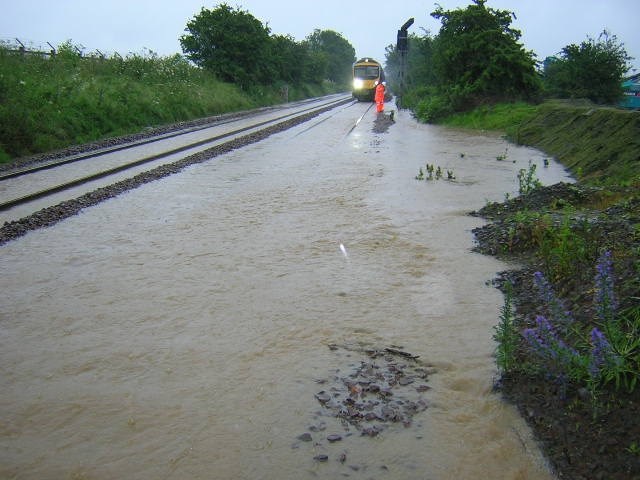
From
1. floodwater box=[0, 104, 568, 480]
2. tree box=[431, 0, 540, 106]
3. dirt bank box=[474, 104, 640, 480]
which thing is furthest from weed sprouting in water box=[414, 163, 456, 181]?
tree box=[431, 0, 540, 106]

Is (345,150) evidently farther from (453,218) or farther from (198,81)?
(198,81)

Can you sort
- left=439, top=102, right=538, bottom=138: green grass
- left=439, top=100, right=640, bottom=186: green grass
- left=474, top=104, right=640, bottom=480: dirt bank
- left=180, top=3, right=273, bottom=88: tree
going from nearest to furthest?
left=474, top=104, right=640, bottom=480: dirt bank < left=439, top=100, right=640, bottom=186: green grass < left=439, top=102, right=538, bottom=138: green grass < left=180, top=3, right=273, bottom=88: tree

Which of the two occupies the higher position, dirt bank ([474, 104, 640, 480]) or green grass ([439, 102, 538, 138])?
dirt bank ([474, 104, 640, 480])

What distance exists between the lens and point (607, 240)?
5.32m

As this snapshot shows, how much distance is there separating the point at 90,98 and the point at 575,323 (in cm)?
1929

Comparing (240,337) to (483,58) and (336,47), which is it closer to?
(483,58)

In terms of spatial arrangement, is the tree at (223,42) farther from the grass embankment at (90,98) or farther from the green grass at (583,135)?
the green grass at (583,135)

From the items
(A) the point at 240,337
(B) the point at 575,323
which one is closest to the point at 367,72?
(A) the point at 240,337

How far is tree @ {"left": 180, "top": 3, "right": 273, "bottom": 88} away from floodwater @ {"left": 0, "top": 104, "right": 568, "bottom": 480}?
30.8 metres

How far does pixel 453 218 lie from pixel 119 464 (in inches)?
256

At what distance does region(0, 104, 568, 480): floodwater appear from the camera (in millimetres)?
3238

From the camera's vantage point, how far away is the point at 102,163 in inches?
537

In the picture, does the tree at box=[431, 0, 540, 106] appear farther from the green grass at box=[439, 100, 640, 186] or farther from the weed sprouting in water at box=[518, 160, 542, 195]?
the weed sprouting in water at box=[518, 160, 542, 195]

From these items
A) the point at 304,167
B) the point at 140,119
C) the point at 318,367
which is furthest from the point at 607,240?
the point at 140,119
